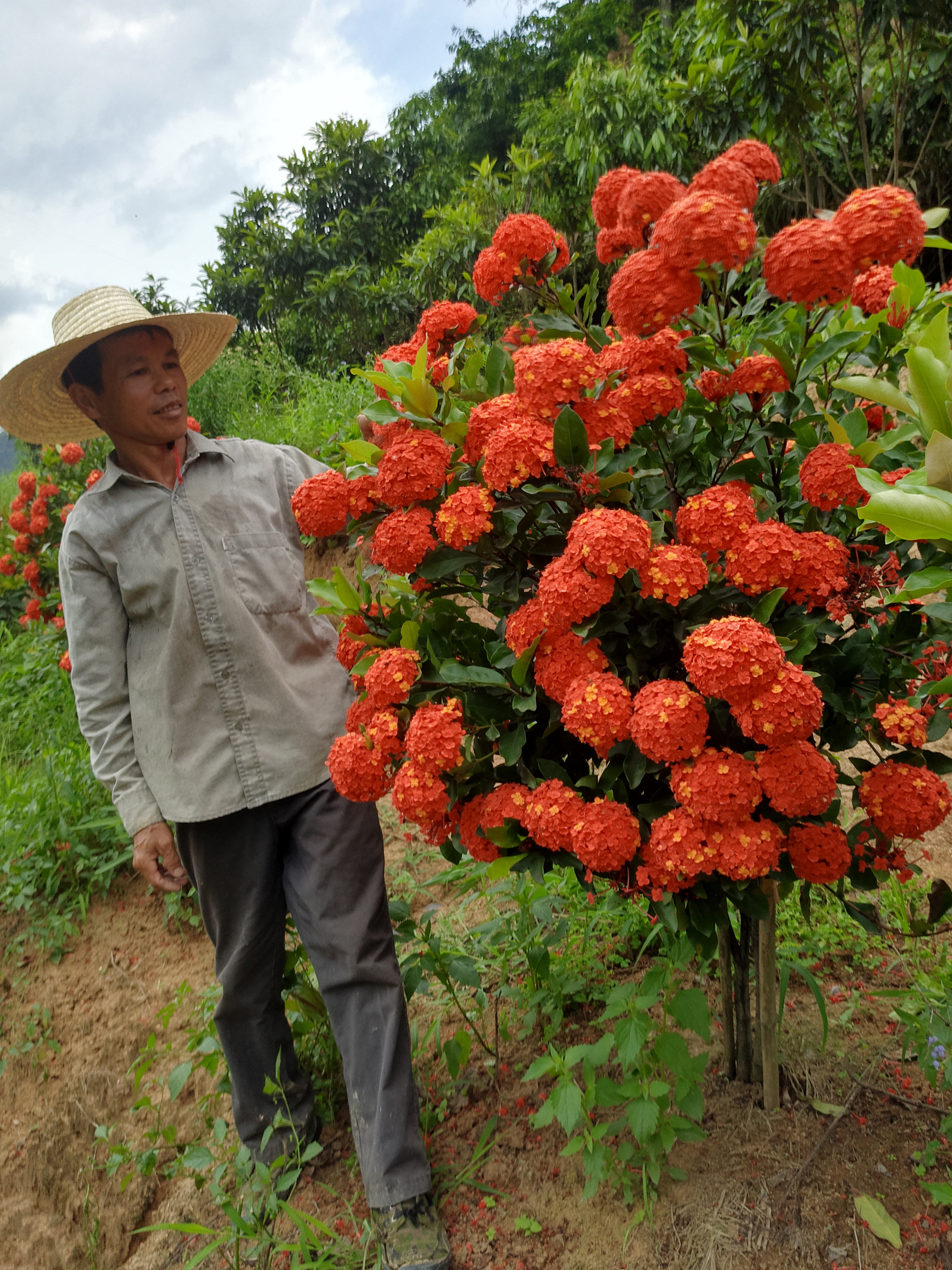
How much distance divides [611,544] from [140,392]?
143 centimetres

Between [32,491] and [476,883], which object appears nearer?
[476,883]

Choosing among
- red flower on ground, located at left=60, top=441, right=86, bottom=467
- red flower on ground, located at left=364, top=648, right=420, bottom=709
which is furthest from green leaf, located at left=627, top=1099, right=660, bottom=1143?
red flower on ground, located at left=60, top=441, right=86, bottom=467

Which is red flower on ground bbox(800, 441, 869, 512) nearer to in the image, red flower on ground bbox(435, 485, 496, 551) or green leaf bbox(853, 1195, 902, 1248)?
red flower on ground bbox(435, 485, 496, 551)

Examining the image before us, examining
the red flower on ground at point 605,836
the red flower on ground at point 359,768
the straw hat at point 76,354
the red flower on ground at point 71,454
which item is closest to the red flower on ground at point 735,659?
the red flower on ground at point 605,836

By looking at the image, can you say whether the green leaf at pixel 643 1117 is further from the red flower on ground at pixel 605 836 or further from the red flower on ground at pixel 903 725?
the red flower on ground at pixel 903 725

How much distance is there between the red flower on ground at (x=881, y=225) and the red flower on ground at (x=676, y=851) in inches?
34.2

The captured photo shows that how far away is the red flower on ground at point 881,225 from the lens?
3.86 ft

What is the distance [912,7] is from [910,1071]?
608cm

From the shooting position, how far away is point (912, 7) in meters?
5.07

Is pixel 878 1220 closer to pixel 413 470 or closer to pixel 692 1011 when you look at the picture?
pixel 692 1011

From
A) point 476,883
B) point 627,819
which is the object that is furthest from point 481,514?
point 476,883

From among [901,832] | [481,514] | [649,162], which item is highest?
[649,162]

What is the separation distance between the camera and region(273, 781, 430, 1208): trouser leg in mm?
1850

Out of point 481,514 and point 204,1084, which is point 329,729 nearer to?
point 481,514
